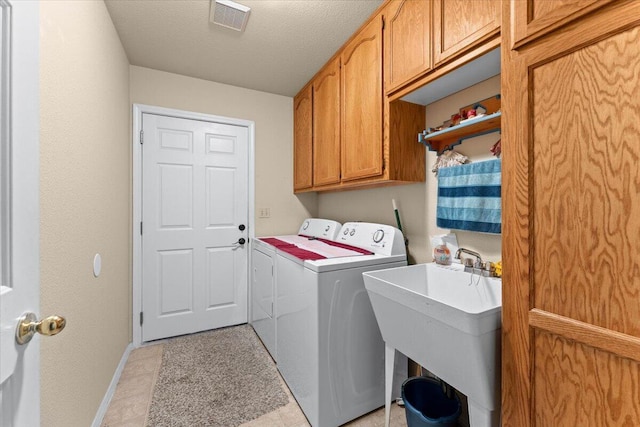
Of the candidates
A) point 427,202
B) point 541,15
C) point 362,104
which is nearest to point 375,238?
point 427,202

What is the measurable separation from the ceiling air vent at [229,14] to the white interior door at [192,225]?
1062mm

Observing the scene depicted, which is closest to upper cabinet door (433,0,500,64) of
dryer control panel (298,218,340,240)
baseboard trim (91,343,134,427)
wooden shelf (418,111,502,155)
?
wooden shelf (418,111,502,155)

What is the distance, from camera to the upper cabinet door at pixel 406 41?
1319mm

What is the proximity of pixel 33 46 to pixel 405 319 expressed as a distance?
4.77 ft

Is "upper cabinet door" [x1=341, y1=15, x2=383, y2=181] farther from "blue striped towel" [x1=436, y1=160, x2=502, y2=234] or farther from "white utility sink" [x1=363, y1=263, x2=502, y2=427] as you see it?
"white utility sink" [x1=363, y1=263, x2=502, y2=427]

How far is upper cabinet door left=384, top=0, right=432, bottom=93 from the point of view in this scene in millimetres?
1319

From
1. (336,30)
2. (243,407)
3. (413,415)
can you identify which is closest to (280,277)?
(243,407)

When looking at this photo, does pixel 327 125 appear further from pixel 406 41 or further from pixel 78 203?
pixel 78 203

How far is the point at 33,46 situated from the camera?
663 mm

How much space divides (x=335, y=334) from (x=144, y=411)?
1274mm

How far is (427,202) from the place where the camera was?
1.74m

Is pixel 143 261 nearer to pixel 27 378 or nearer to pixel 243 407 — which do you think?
pixel 243 407

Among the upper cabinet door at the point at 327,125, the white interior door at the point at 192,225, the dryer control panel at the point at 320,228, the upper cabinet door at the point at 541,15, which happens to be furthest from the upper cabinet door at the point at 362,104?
the white interior door at the point at 192,225

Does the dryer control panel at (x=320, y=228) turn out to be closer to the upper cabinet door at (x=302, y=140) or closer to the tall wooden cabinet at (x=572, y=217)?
the upper cabinet door at (x=302, y=140)
